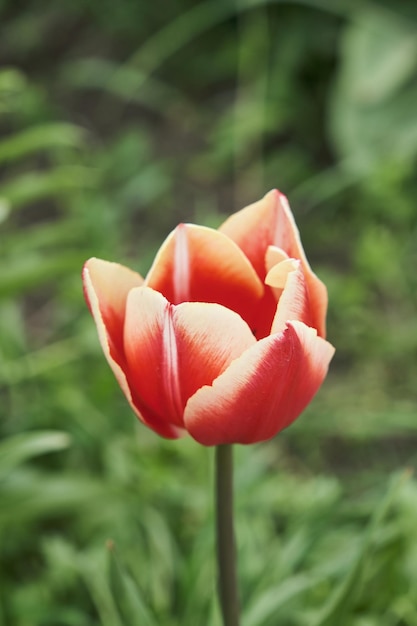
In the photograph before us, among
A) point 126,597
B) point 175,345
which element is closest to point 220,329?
point 175,345

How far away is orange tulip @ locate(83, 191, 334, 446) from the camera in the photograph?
23.3 inches

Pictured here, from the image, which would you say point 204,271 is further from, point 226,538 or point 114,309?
point 226,538

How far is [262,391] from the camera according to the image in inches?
23.4

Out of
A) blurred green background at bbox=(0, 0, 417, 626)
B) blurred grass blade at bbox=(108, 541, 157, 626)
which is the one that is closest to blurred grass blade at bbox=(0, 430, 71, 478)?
blurred green background at bbox=(0, 0, 417, 626)

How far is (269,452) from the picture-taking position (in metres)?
1.57

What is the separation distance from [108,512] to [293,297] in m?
0.69

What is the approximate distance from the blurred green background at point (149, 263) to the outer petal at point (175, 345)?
0.12 metres

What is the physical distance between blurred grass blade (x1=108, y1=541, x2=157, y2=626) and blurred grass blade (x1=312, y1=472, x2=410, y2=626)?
0.44 feet

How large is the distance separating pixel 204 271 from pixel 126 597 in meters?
0.27

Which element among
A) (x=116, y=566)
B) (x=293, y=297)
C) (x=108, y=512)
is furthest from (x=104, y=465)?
(x=293, y=297)

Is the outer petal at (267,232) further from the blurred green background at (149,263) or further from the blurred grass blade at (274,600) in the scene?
the blurred grass blade at (274,600)

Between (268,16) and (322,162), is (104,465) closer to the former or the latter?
(322,162)

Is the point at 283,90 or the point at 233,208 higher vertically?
the point at 283,90

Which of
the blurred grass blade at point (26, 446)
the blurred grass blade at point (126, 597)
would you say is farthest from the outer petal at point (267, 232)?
the blurred grass blade at point (26, 446)
